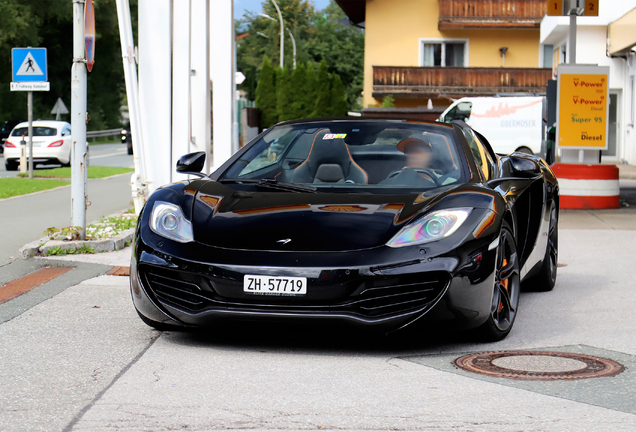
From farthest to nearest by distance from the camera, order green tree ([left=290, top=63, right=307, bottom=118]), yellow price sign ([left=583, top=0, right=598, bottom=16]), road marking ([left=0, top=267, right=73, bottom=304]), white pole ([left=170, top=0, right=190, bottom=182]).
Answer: green tree ([left=290, top=63, right=307, bottom=118]) → yellow price sign ([left=583, top=0, right=598, bottom=16]) → white pole ([left=170, top=0, right=190, bottom=182]) → road marking ([left=0, top=267, right=73, bottom=304])

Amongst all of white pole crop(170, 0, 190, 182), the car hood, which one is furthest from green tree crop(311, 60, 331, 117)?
the car hood

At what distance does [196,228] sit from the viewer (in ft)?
17.1

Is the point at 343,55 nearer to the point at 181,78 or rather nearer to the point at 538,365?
the point at 181,78

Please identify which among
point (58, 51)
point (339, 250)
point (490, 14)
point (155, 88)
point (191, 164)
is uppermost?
point (490, 14)

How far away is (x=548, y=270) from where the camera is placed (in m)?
7.46

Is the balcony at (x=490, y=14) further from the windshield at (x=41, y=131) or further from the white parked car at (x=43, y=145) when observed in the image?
the windshield at (x=41, y=131)

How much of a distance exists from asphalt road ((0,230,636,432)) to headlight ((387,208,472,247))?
1.90 ft

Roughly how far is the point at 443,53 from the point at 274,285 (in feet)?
146

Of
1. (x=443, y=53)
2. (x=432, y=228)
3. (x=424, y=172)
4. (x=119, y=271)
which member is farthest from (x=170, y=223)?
(x=443, y=53)

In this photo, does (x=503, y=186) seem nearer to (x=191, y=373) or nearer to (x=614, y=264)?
Result: (x=191, y=373)

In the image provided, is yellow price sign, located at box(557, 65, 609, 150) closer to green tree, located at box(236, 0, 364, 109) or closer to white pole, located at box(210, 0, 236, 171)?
white pole, located at box(210, 0, 236, 171)

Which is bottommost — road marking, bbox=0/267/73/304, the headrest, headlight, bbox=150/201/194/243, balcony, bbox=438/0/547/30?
road marking, bbox=0/267/73/304

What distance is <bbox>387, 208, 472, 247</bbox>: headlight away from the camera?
16.4 ft

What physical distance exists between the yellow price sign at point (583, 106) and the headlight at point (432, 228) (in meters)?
11.4
